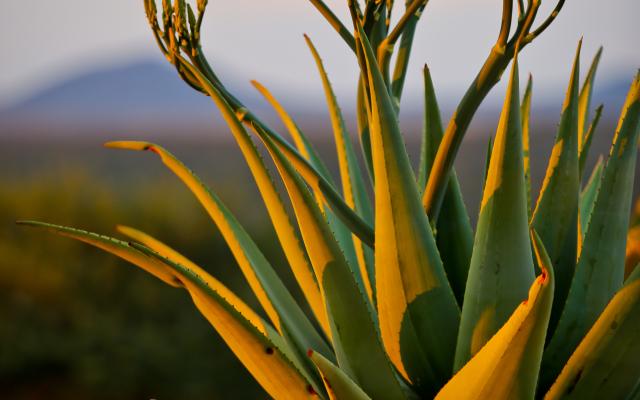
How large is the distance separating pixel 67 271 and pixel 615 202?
1.66 m

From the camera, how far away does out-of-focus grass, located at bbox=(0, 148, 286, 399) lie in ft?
4.55

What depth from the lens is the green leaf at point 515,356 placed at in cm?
23

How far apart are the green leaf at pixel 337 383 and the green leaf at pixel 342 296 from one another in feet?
0.14

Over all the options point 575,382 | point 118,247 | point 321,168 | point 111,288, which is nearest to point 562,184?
point 575,382

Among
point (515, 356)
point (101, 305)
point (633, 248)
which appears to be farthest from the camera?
point (101, 305)

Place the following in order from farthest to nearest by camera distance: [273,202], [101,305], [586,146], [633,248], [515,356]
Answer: [101,305]
[633,248]
[586,146]
[273,202]
[515,356]

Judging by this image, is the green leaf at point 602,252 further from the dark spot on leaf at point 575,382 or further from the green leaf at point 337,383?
the green leaf at point 337,383

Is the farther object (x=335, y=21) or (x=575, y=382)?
(x=335, y=21)

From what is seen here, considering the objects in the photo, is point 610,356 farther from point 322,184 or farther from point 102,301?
point 102,301

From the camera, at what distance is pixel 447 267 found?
441mm

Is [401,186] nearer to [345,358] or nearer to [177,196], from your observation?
[345,358]

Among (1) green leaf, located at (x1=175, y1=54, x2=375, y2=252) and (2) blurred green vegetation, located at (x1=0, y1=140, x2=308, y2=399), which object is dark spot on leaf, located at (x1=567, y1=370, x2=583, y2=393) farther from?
(2) blurred green vegetation, located at (x1=0, y1=140, x2=308, y2=399)

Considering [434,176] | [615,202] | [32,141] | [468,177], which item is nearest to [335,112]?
[434,176]

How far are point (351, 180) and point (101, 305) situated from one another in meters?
1.31
